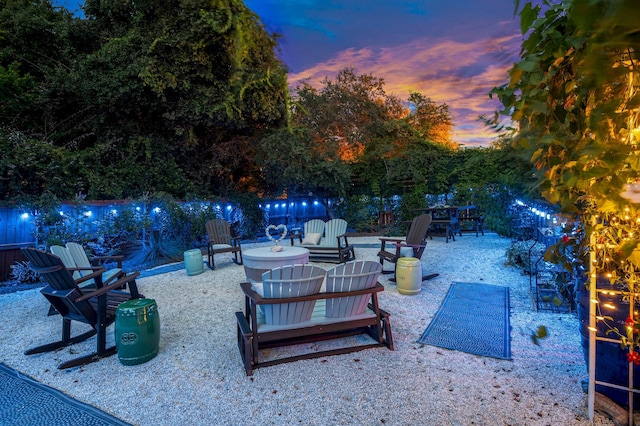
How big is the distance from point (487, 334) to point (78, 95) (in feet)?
38.7

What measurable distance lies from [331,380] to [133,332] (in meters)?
1.72

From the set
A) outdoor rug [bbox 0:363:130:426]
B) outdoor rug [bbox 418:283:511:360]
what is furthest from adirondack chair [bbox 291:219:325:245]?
outdoor rug [bbox 0:363:130:426]

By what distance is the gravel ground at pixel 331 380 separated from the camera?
2.32 m

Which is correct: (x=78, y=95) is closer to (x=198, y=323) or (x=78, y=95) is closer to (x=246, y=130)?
(x=246, y=130)

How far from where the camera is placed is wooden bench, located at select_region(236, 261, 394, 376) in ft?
9.58

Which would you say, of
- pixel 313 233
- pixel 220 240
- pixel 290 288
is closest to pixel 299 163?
pixel 313 233

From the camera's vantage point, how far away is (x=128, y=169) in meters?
10.1

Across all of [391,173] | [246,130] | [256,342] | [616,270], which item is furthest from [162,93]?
[616,270]

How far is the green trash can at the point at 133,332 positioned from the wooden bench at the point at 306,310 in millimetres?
783

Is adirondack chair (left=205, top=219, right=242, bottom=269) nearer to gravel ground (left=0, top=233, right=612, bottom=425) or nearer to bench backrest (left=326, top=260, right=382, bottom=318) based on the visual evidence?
gravel ground (left=0, top=233, right=612, bottom=425)

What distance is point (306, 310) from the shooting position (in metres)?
3.09

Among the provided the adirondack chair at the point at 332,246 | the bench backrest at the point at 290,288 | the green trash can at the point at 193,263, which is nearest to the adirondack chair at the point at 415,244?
the adirondack chair at the point at 332,246

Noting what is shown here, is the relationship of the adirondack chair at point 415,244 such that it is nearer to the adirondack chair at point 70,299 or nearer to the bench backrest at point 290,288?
the bench backrest at point 290,288

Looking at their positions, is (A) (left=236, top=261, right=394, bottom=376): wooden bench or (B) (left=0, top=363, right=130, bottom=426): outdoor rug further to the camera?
(A) (left=236, top=261, right=394, bottom=376): wooden bench
